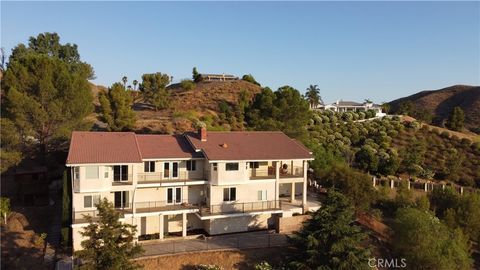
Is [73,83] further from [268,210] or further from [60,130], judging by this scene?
[268,210]

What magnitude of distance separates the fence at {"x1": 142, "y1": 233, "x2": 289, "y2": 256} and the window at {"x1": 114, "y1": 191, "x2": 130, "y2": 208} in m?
3.55

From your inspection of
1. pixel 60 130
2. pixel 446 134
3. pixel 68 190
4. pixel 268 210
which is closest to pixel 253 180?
pixel 268 210

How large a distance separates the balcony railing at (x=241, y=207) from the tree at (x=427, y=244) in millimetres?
9946

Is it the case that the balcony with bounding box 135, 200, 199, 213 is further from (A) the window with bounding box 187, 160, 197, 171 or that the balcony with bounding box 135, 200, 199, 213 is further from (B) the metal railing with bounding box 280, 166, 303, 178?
(B) the metal railing with bounding box 280, 166, 303, 178

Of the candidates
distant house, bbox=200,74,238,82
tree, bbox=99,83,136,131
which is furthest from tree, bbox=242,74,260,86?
tree, bbox=99,83,136,131

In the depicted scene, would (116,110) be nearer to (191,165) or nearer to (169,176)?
(169,176)

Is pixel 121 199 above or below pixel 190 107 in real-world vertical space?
below

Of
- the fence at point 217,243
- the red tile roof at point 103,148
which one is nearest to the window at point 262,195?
the fence at point 217,243

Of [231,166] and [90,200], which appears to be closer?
[90,200]

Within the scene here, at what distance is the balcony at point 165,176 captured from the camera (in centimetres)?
2981

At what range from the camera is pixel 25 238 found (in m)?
28.5

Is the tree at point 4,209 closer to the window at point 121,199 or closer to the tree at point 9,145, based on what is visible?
the tree at point 9,145

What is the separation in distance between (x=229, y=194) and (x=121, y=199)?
8.68 metres

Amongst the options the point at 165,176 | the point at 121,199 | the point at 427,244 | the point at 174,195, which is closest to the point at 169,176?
the point at 165,176
